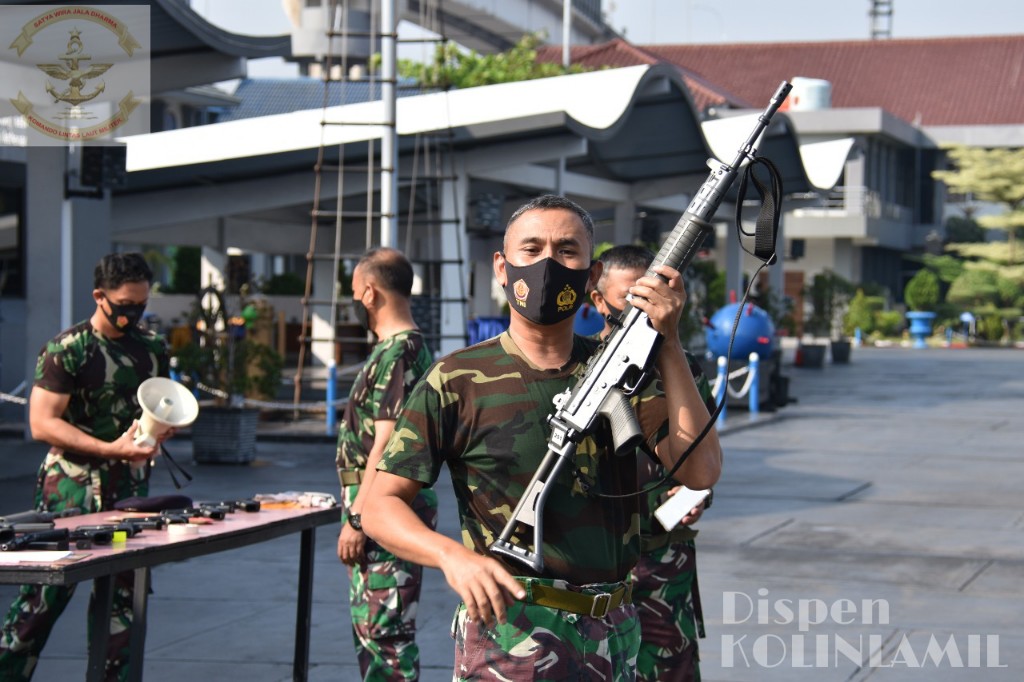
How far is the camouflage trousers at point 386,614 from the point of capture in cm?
562

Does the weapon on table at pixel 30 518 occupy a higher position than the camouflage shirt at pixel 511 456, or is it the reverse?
the camouflage shirt at pixel 511 456

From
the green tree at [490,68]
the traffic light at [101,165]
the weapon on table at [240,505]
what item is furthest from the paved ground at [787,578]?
the green tree at [490,68]

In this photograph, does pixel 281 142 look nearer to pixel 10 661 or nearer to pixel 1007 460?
pixel 1007 460

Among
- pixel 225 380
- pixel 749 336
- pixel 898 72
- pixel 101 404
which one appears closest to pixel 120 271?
pixel 101 404

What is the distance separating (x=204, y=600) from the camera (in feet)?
30.4

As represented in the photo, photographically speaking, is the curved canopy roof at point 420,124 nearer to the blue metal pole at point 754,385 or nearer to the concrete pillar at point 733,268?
the blue metal pole at point 754,385

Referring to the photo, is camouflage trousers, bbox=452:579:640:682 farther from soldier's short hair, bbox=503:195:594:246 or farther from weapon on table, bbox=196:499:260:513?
weapon on table, bbox=196:499:260:513

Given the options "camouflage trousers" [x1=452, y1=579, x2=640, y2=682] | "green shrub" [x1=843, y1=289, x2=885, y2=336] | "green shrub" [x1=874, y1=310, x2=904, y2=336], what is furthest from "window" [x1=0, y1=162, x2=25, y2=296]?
"green shrub" [x1=874, y1=310, x2=904, y2=336]

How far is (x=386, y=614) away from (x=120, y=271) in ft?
6.62

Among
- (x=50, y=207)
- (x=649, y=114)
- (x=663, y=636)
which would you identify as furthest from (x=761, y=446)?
(x=663, y=636)

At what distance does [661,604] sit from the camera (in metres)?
5.50

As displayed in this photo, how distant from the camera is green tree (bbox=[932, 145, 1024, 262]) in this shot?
5447cm

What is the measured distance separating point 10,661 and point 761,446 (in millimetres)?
13889

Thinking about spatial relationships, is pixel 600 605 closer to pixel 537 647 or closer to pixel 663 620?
pixel 537 647
